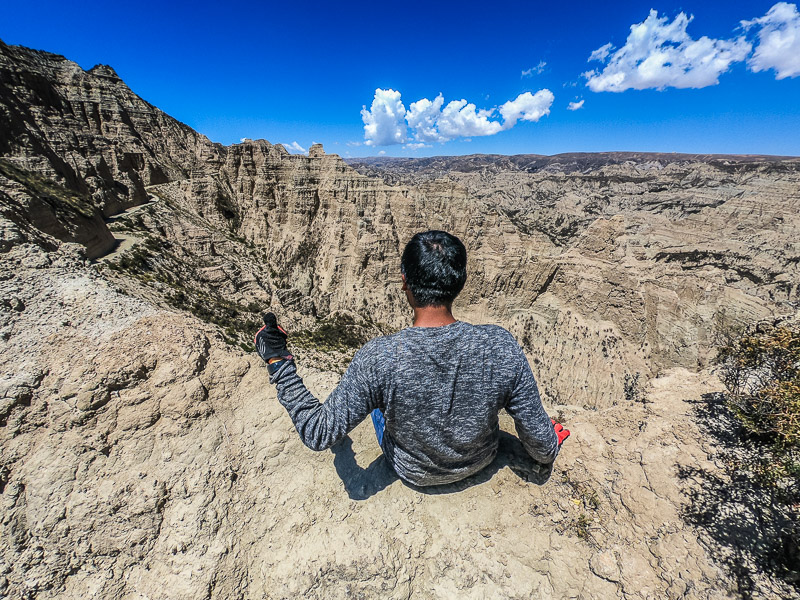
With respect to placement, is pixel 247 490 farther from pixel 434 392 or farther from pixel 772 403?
pixel 772 403

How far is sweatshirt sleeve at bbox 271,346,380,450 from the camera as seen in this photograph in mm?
2322

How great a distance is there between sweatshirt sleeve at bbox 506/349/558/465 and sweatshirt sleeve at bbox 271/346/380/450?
1062 mm

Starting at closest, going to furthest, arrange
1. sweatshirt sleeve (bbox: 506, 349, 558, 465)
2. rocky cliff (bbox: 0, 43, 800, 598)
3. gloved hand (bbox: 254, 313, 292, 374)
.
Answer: sweatshirt sleeve (bbox: 506, 349, 558, 465)
gloved hand (bbox: 254, 313, 292, 374)
rocky cliff (bbox: 0, 43, 800, 598)

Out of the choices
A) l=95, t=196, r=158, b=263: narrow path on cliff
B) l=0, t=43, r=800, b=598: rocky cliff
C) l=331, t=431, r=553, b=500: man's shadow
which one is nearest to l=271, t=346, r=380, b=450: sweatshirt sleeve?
l=331, t=431, r=553, b=500: man's shadow

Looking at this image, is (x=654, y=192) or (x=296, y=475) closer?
(x=296, y=475)

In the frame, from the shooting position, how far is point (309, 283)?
97.9 ft

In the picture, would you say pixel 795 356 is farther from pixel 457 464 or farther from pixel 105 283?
pixel 105 283

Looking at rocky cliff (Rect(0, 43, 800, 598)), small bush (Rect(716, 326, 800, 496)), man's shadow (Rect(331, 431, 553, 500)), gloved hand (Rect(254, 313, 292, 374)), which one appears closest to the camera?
gloved hand (Rect(254, 313, 292, 374))

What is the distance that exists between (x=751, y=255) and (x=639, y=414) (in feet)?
144

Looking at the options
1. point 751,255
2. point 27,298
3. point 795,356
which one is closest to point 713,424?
point 795,356

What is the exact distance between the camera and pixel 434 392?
2.34m

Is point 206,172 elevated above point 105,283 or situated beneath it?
elevated above

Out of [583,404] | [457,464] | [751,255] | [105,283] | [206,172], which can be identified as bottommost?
[583,404]

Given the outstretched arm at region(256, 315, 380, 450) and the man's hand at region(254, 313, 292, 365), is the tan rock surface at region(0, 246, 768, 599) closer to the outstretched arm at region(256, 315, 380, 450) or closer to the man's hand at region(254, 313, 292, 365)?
the outstretched arm at region(256, 315, 380, 450)
